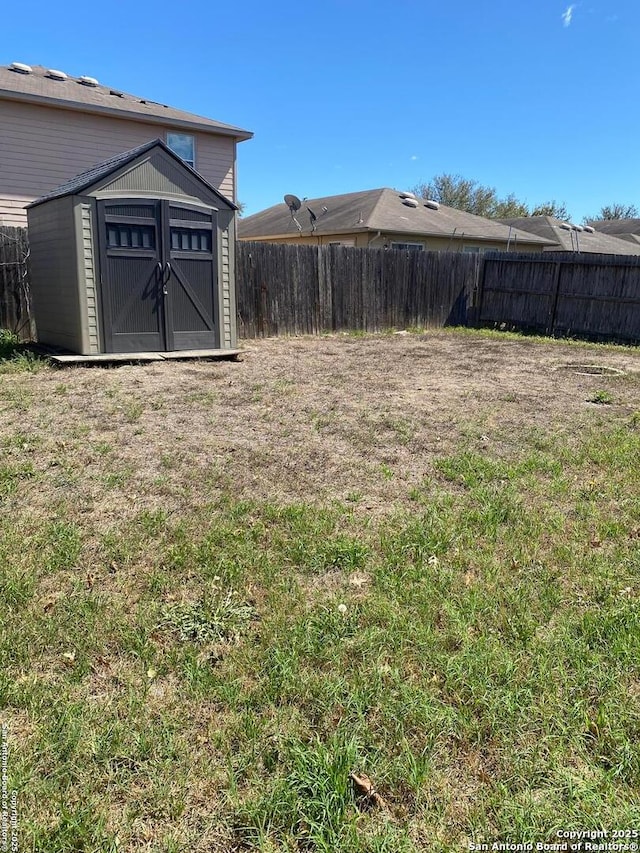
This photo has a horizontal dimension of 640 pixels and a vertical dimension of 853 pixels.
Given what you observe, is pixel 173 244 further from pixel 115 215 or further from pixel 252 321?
pixel 252 321

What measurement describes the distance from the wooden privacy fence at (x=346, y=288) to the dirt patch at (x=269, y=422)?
6.80 ft

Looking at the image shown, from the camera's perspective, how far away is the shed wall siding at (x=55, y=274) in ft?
24.3

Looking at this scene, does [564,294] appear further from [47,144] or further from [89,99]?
[47,144]

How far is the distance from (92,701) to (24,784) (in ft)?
1.11

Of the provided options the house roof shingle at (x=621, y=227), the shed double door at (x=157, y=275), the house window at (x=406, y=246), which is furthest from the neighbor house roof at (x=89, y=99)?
the house roof shingle at (x=621, y=227)

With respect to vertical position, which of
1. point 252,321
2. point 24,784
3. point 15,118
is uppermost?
point 15,118

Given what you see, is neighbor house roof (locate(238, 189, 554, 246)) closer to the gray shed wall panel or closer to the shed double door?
the shed double door

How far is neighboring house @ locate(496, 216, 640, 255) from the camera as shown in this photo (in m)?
21.9

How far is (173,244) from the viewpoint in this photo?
8.01 m

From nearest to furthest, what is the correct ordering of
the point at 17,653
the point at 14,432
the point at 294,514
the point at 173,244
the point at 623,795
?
the point at 623,795
the point at 17,653
the point at 294,514
the point at 14,432
the point at 173,244

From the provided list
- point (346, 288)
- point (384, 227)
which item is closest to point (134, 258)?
point (346, 288)

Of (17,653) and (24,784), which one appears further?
(17,653)

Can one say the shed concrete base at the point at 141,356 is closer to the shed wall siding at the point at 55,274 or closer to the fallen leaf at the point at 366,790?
the shed wall siding at the point at 55,274

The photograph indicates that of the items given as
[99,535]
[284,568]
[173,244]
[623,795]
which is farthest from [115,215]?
[623,795]
